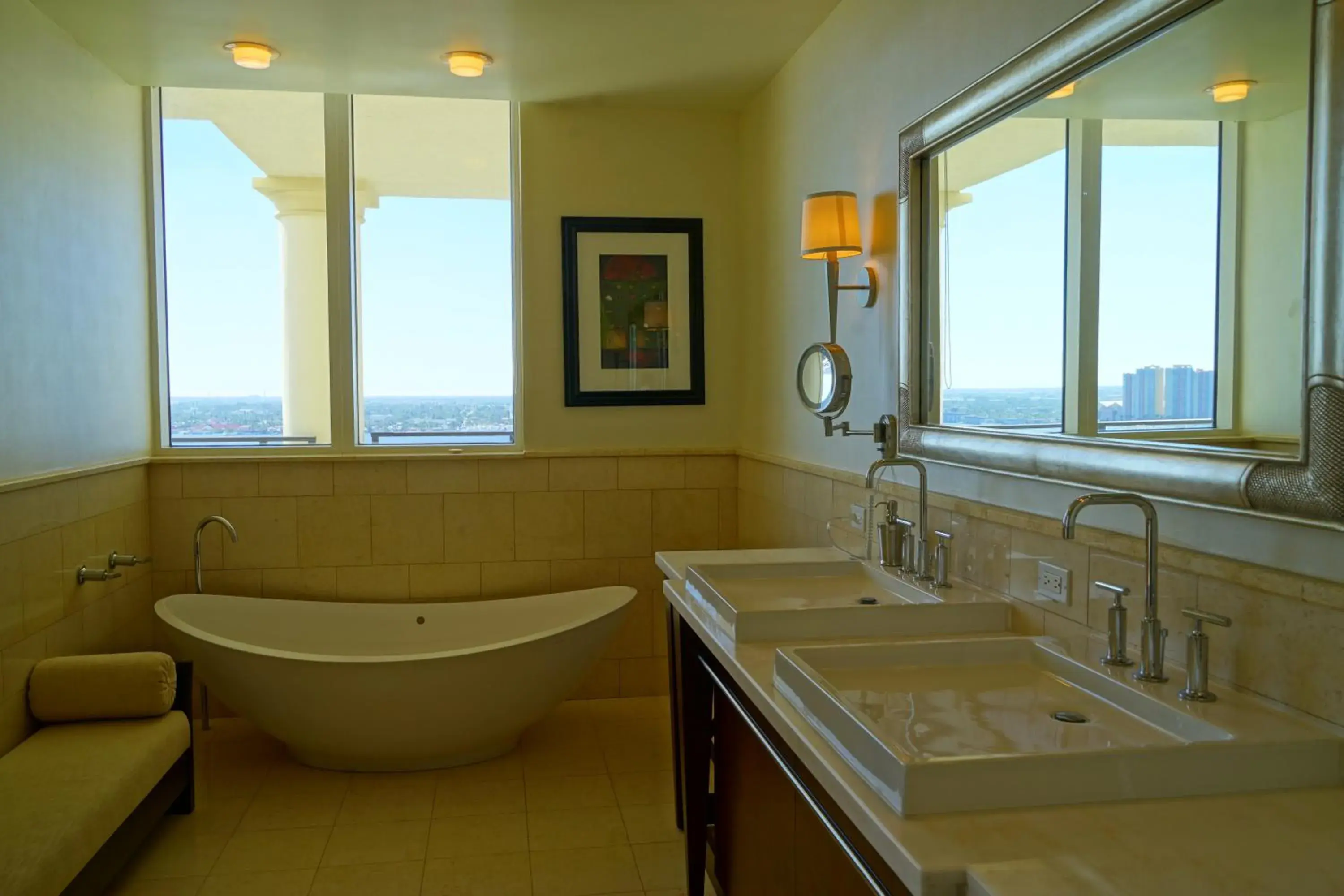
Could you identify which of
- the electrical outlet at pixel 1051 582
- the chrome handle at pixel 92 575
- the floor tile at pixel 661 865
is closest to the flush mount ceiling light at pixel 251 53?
the chrome handle at pixel 92 575

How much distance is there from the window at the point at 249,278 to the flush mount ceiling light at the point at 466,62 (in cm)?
97

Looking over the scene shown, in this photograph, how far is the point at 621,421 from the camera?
486 cm

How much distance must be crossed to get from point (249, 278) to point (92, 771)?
2411 mm

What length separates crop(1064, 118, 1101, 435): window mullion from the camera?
205 cm

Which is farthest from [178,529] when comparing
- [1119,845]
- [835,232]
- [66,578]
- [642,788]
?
[1119,845]

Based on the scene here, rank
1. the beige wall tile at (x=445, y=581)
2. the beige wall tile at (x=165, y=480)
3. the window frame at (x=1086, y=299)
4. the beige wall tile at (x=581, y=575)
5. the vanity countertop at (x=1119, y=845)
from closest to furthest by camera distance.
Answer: the vanity countertop at (x=1119, y=845)
the window frame at (x=1086, y=299)
the beige wall tile at (x=165, y=480)
the beige wall tile at (x=445, y=581)
the beige wall tile at (x=581, y=575)

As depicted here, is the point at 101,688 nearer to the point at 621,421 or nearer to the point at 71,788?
the point at 71,788

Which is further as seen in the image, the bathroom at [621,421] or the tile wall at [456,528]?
the tile wall at [456,528]

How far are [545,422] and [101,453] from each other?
5.83 feet

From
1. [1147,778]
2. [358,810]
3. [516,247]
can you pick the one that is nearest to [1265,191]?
[1147,778]

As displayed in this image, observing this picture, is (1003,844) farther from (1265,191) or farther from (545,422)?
(545,422)

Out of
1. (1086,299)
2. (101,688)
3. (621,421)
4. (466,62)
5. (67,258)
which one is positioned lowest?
(101,688)

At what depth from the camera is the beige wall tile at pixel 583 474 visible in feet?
15.7

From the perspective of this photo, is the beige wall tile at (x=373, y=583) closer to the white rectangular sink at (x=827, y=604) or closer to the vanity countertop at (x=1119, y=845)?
the white rectangular sink at (x=827, y=604)
